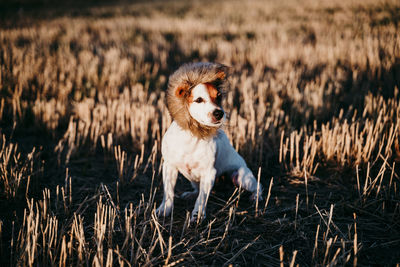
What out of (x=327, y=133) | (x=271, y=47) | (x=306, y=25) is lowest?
(x=327, y=133)

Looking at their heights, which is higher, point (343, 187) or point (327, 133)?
point (327, 133)

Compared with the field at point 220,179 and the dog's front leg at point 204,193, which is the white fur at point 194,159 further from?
the field at point 220,179

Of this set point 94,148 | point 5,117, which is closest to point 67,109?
point 5,117

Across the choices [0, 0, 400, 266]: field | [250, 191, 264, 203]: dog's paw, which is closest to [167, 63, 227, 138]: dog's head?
[0, 0, 400, 266]: field

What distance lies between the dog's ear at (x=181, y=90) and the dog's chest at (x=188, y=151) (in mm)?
297

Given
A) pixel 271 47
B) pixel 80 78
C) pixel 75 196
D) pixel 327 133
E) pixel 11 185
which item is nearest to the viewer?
pixel 11 185

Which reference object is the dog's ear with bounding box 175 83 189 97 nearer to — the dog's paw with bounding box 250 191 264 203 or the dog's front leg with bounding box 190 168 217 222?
the dog's front leg with bounding box 190 168 217 222

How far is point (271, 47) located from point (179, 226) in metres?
6.30

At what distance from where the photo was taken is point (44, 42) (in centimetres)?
804

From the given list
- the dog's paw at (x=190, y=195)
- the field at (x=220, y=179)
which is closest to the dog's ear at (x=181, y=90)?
the field at (x=220, y=179)

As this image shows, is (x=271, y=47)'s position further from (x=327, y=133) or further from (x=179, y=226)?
(x=179, y=226)

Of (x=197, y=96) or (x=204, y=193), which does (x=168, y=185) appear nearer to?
(x=204, y=193)

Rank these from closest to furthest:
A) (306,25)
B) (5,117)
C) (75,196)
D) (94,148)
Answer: (75,196) → (94,148) → (5,117) → (306,25)

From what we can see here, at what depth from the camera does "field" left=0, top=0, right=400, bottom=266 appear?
2.11 m
